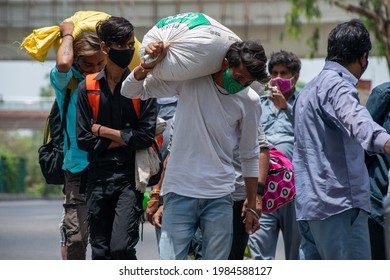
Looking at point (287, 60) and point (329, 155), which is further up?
point (329, 155)

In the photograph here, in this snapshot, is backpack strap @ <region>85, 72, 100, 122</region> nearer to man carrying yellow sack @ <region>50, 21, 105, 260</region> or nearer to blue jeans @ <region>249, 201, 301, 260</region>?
man carrying yellow sack @ <region>50, 21, 105, 260</region>

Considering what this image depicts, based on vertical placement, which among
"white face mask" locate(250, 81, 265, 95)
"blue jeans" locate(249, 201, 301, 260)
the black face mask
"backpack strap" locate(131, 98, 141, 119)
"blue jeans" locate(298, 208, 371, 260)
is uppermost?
the black face mask

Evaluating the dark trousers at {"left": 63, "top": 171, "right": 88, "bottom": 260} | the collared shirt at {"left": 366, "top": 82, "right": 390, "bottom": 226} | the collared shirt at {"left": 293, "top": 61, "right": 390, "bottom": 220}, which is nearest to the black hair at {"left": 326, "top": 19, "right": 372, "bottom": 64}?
the collared shirt at {"left": 293, "top": 61, "right": 390, "bottom": 220}

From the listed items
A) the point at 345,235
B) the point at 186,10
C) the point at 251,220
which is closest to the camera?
the point at 345,235

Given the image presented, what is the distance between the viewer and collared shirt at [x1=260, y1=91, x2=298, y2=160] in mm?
8695

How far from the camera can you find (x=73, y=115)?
7.60m

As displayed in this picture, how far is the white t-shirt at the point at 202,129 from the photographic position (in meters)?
6.03

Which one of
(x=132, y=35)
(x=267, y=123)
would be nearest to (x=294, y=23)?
(x=267, y=123)

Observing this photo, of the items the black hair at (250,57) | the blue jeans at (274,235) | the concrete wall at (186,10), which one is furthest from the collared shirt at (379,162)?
the concrete wall at (186,10)

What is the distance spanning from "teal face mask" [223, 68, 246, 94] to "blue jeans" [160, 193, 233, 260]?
62 centimetres

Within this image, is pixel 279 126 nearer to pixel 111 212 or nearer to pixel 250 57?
pixel 111 212

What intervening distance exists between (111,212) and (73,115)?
3.29 ft

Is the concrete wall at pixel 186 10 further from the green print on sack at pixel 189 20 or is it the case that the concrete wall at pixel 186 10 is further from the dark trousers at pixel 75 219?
the green print on sack at pixel 189 20

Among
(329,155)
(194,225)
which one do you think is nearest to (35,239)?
(194,225)
